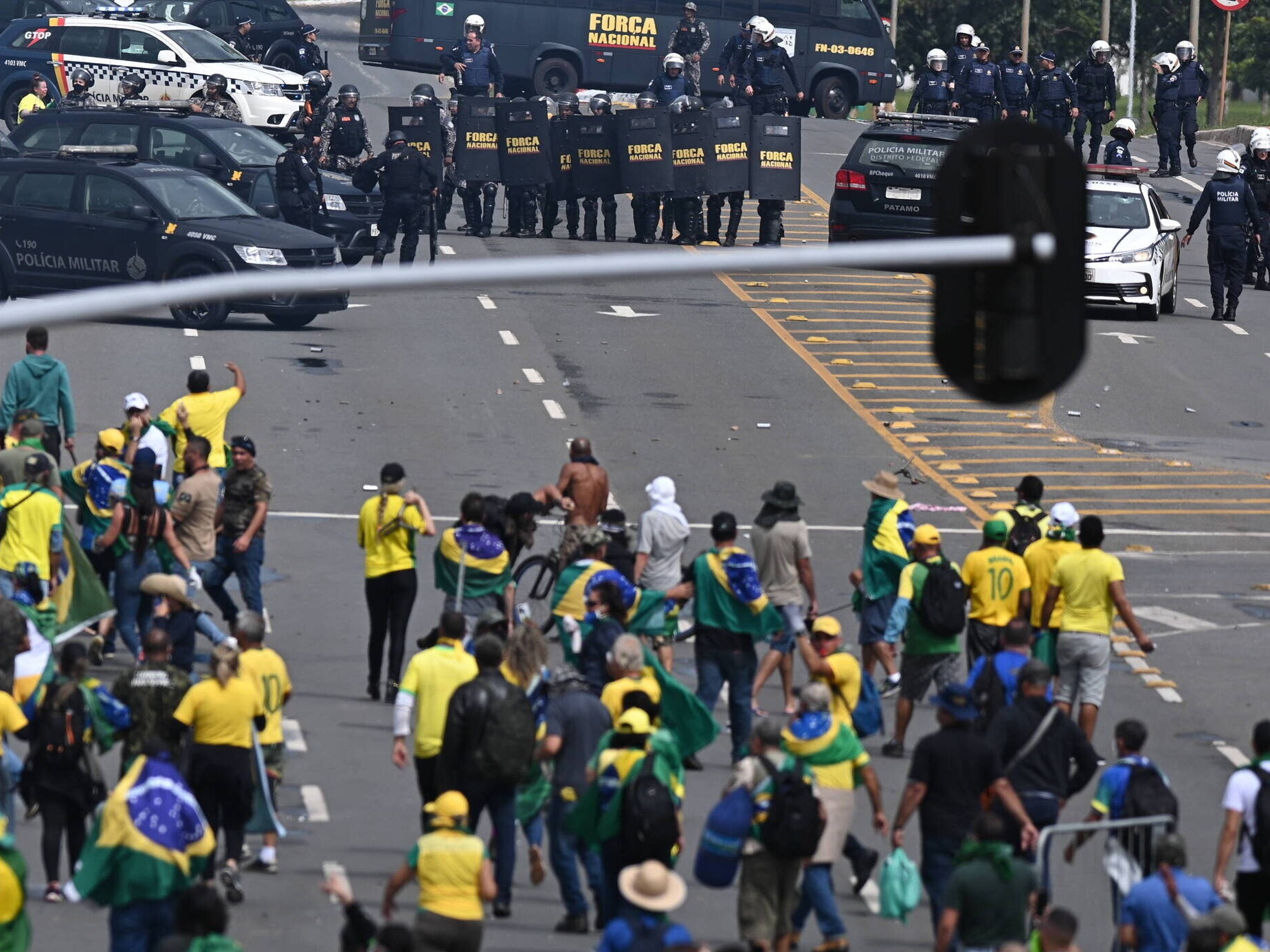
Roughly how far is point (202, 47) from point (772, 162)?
10831 millimetres

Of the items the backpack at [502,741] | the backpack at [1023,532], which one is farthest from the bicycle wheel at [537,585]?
the backpack at [502,741]

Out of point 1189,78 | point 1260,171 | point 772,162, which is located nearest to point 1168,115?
point 1189,78

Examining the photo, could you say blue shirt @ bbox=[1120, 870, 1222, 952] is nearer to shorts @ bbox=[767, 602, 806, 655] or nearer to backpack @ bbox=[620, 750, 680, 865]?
backpack @ bbox=[620, 750, 680, 865]

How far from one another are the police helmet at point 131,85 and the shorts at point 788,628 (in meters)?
21.6

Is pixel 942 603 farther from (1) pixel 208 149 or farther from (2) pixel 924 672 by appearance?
(1) pixel 208 149

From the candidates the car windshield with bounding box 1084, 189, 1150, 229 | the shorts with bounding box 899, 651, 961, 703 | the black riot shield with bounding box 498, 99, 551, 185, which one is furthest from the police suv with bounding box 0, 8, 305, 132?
the shorts with bounding box 899, 651, 961, 703

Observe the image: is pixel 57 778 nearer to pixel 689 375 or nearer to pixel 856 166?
pixel 689 375

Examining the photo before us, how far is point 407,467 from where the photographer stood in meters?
21.5

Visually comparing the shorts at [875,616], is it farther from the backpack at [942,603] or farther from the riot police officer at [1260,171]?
the riot police officer at [1260,171]

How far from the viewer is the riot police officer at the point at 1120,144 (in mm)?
33906

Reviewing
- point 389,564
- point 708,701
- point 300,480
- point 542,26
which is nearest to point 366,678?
point 389,564

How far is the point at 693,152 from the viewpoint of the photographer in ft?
103

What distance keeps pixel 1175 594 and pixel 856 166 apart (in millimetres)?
12259

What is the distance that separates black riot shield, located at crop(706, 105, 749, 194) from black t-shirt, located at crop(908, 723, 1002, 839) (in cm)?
2119
